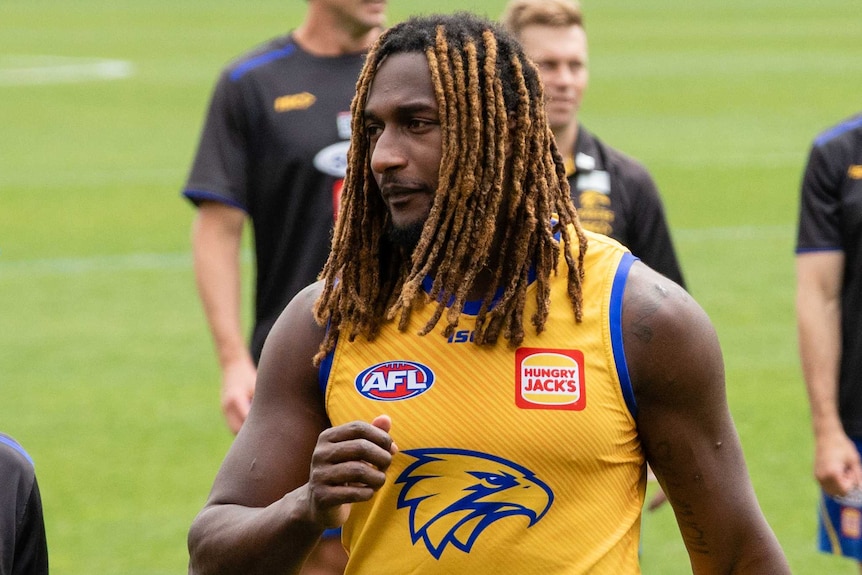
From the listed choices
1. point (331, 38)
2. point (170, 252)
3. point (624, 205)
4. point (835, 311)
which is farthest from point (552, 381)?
point (170, 252)

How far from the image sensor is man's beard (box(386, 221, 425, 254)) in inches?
122

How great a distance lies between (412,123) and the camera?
120 inches

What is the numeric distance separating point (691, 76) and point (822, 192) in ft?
77.2

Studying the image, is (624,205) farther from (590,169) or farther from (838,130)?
(838,130)

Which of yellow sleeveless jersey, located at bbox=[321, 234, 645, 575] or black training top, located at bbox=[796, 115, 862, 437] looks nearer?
yellow sleeveless jersey, located at bbox=[321, 234, 645, 575]

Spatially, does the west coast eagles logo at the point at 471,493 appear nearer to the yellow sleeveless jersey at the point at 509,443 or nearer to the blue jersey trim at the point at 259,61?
the yellow sleeveless jersey at the point at 509,443

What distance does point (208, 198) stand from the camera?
5.55 m

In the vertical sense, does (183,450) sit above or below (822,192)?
below

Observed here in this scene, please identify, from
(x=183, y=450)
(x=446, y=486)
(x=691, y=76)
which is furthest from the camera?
(x=691, y=76)

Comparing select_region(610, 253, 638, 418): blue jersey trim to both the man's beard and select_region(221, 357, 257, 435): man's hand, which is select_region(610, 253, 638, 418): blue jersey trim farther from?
select_region(221, 357, 257, 435): man's hand

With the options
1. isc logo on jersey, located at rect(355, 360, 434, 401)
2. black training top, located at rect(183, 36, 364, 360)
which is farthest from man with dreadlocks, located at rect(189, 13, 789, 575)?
black training top, located at rect(183, 36, 364, 360)

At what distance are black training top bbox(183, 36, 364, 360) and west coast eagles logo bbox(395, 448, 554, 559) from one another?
2365 mm

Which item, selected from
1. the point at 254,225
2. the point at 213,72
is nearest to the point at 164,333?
the point at 254,225

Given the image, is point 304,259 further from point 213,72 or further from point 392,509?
point 213,72
